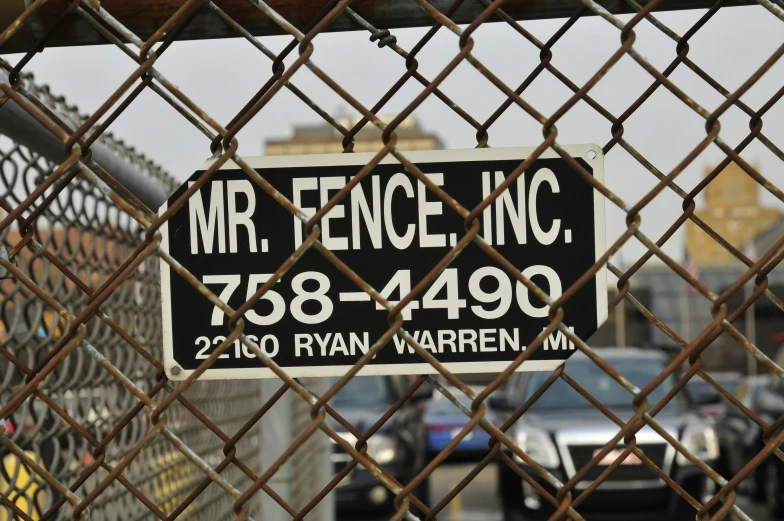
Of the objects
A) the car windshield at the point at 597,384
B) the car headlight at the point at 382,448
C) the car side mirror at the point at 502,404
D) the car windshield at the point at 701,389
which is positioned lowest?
the car headlight at the point at 382,448

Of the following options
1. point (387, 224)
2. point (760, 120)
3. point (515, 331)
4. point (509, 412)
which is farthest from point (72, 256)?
point (509, 412)

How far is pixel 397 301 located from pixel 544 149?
0.34 metres

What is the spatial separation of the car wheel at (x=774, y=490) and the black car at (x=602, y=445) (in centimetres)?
82

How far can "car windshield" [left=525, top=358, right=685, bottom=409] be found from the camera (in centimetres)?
779

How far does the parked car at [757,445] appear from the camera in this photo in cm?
791

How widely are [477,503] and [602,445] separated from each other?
2.96 meters

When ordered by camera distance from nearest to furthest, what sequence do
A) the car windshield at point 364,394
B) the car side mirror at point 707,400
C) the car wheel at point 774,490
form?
1. the car wheel at point 774,490
2. the car side mirror at point 707,400
3. the car windshield at point 364,394

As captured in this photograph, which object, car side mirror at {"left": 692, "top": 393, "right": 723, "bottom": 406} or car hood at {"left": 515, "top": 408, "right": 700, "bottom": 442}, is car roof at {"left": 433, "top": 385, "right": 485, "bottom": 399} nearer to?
car hood at {"left": 515, "top": 408, "right": 700, "bottom": 442}

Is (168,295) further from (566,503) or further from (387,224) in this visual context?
(566,503)

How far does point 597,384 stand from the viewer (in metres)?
7.82

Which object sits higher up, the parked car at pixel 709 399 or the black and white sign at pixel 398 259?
the parked car at pixel 709 399

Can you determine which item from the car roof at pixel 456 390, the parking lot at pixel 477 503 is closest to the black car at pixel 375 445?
the parking lot at pixel 477 503

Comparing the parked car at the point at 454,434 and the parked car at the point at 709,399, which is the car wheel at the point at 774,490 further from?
the parked car at the point at 454,434

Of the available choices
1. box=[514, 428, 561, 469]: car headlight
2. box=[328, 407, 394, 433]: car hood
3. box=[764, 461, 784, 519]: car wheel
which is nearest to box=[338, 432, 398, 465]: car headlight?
box=[328, 407, 394, 433]: car hood
